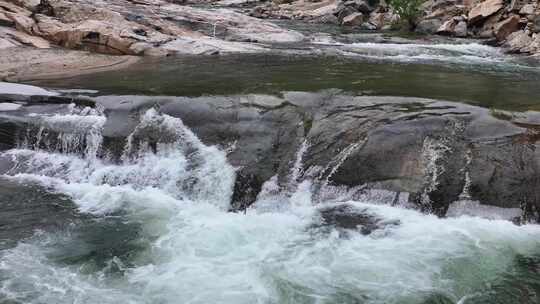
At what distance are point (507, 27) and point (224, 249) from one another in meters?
20.4

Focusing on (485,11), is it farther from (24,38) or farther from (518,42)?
(24,38)

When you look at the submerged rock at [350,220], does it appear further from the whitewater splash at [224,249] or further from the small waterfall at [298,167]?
the small waterfall at [298,167]

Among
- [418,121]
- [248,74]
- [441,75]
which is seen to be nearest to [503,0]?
[441,75]

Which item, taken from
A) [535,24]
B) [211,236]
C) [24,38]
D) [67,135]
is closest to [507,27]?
[535,24]

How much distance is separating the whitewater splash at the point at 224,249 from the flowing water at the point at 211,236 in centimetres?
2

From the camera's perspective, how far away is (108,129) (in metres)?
10.8

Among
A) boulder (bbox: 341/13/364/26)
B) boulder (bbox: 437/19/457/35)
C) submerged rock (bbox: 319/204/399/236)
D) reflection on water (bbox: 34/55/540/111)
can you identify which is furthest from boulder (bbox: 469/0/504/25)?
submerged rock (bbox: 319/204/399/236)

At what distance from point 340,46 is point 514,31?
7.72 meters

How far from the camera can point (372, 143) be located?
364 inches

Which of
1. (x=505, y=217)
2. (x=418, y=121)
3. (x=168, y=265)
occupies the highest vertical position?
(x=418, y=121)

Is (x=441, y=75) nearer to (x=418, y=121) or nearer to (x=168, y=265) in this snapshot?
(x=418, y=121)

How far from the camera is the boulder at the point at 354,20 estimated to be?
32750 mm

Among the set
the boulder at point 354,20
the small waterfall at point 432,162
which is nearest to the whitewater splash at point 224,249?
the small waterfall at point 432,162

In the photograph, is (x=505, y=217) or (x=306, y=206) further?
(x=306, y=206)
